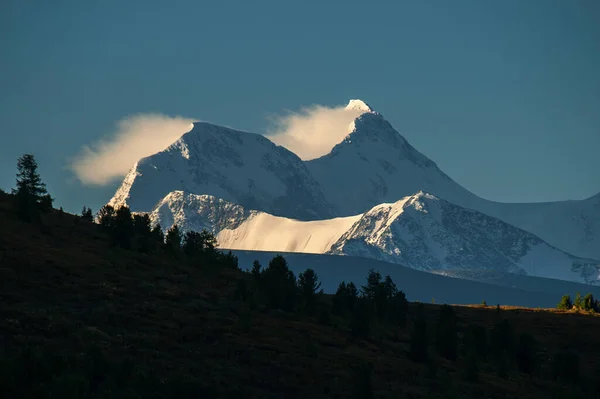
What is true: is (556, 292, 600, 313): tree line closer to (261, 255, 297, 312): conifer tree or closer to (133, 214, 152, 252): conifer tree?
(261, 255, 297, 312): conifer tree

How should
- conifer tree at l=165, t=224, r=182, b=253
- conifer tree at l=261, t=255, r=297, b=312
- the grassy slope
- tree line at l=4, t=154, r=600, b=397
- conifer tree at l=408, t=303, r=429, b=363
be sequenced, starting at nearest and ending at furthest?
the grassy slope < conifer tree at l=408, t=303, r=429, b=363 < tree line at l=4, t=154, r=600, b=397 < conifer tree at l=261, t=255, r=297, b=312 < conifer tree at l=165, t=224, r=182, b=253

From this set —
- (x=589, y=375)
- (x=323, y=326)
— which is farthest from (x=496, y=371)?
(x=323, y=326)

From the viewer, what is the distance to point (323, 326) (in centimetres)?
7756

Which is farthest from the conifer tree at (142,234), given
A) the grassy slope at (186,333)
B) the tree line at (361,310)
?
the grassy slope at (186,333)

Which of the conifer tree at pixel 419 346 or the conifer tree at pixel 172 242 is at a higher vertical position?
the conifer tree at pixel 172 242

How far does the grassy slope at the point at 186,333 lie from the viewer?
5875 centimetres

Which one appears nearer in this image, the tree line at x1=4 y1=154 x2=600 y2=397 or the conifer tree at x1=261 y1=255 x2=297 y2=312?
the tree line at x1=4 y1=154 x2=600 y2=397

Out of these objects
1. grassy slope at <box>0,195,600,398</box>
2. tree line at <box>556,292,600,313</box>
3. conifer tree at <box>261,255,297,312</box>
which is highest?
tree line at <box>556,292,600,313</box>

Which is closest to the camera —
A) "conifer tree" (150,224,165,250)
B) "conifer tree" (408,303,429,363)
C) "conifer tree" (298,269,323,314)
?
"conifer tree" (408,303,429,363)

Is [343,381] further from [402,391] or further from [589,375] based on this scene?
[589,375]

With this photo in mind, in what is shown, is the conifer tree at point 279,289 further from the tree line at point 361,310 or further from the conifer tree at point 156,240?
the conifer tree at point 156,240

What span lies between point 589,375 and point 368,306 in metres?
17.2

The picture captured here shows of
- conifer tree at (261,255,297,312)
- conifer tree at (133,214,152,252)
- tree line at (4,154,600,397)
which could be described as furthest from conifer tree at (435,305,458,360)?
conifer tree at (133,214,152,252)

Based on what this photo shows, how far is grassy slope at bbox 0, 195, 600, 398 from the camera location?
5875cm
